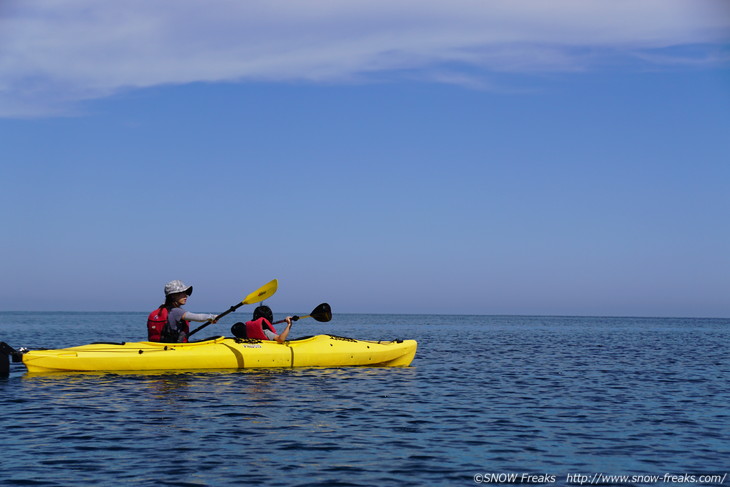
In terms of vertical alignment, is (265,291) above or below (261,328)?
above

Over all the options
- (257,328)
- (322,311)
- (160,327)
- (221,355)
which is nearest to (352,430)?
(221,355)

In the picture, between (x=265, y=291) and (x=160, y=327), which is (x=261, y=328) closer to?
(x=265, y=291)

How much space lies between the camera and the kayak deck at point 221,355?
Result: 14808 millimetres

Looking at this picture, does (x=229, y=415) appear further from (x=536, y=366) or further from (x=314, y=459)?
(x=536, y=366)

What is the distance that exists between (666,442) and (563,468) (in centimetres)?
233

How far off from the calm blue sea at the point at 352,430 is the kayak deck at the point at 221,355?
294mm

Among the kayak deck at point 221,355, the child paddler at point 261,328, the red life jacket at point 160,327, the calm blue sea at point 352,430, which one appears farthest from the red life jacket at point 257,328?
the red life jacket at point 160,327

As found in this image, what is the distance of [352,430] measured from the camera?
1007 centimetres

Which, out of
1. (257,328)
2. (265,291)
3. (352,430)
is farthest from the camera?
(265,291)

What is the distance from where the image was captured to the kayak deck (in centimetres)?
1481

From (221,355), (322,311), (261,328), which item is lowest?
(221,355)

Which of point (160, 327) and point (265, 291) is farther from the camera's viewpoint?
point (265, 291)

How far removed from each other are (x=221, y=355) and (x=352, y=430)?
6371 mm

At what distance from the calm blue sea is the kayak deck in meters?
0.29
